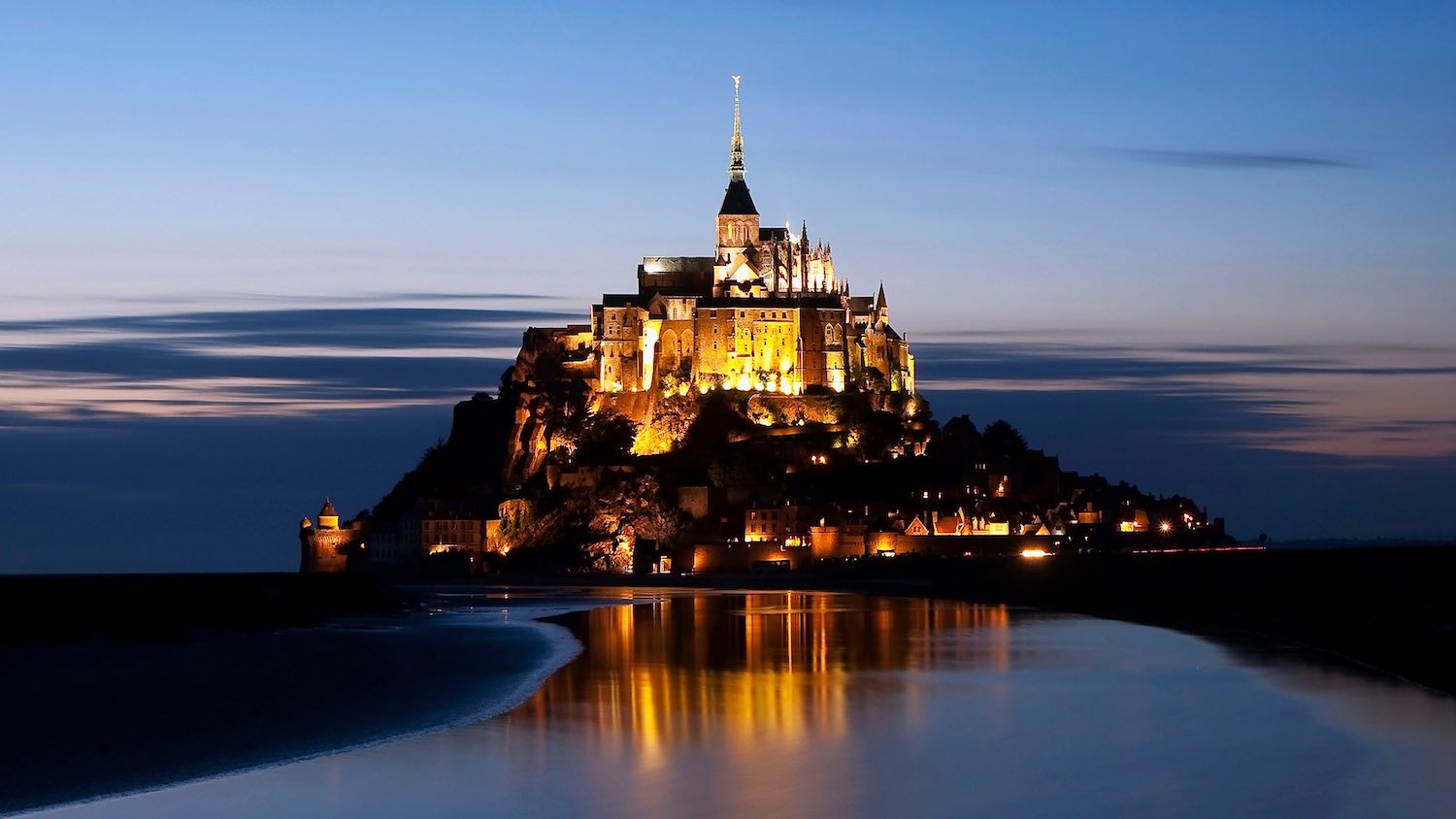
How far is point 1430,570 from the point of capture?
57.3 m

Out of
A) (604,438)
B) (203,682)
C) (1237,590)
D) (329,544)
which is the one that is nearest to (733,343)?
(604,438)

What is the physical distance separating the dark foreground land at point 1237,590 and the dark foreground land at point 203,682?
19.3 meters

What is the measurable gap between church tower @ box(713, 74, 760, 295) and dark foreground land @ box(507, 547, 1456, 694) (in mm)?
34166

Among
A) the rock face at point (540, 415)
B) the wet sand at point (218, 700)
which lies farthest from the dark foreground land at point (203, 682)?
the rock face at point (540, 415)

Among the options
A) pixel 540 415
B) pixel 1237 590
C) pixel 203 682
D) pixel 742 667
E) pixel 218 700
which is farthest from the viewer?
pixel 540 415

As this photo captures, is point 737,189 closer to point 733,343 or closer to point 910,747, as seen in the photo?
point 733,343

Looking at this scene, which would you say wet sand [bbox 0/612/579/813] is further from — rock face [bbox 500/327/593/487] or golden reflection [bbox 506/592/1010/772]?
rock face [bbox 500/327/593/487]

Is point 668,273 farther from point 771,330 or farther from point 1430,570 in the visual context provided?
point 1430,570

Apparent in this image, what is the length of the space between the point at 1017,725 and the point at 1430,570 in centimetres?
3231

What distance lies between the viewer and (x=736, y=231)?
135750 mm

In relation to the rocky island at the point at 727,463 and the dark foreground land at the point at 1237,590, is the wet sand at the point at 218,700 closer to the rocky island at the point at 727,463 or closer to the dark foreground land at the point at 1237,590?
the dark foreground land at the point at 1237,590

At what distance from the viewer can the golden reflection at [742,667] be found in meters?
29.4

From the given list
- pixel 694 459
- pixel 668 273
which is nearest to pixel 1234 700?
pixel 694 459

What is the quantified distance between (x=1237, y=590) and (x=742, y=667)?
27.1m
